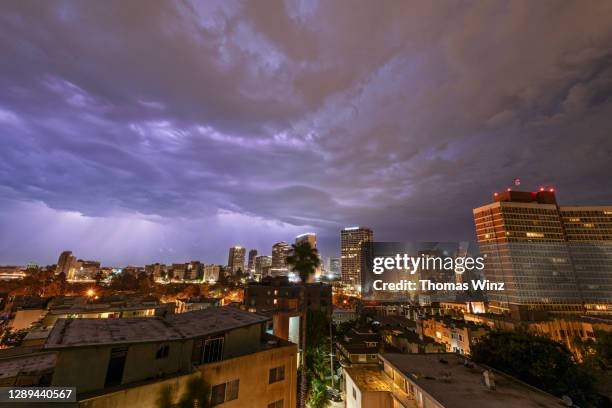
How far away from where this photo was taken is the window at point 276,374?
20.6 metres

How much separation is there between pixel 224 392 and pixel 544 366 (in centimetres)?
3331

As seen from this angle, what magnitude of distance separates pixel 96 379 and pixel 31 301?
68.2m

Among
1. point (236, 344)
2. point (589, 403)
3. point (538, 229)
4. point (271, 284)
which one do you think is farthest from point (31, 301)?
point (538, 229)

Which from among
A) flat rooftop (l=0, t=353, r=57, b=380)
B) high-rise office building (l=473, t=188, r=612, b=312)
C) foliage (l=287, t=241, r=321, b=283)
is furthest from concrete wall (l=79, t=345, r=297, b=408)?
high-rise office building (l=473, t=188, r=612, b=312)

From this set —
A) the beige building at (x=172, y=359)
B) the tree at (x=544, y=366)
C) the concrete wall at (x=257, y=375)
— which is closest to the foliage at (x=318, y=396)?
the concrete wall at (x=257, y=375)

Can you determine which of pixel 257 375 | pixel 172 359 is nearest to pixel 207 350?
pixel 172 359

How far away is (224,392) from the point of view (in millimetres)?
17672

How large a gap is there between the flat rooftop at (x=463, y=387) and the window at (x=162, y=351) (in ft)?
65.1

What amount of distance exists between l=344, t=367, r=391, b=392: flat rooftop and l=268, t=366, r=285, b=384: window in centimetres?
1029

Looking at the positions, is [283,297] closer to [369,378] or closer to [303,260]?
[303,260]

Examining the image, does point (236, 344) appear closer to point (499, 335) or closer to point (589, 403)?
point (499, 335)

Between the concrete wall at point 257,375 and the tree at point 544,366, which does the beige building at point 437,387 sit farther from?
the concrete wall at point 257,375

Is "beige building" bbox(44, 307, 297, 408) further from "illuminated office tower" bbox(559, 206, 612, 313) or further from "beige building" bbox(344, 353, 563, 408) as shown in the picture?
"illuminated office tower" bbox(559, 206, 612, 313)

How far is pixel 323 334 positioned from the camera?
165 ft
